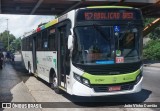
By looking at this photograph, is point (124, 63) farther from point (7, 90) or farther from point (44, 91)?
point (7, 90)

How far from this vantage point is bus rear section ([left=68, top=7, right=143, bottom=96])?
32.0ft

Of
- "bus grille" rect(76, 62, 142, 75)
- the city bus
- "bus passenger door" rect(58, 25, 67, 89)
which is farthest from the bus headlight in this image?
"bus passenger door" rect(58, 25, 67, 89)

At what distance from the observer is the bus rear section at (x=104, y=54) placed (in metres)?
9.76

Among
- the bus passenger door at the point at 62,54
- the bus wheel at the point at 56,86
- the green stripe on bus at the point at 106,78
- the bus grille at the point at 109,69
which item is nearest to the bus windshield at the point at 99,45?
the bus grille at the point at 109,69

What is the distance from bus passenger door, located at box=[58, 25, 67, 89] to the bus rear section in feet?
3.94

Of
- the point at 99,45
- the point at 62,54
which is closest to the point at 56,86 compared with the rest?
the point at 62,54

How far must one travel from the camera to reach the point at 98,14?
10.1 metres

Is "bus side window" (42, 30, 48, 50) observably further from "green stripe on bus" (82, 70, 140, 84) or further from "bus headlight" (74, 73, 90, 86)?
"green stripe on bus" (82, 70, 140, 84)

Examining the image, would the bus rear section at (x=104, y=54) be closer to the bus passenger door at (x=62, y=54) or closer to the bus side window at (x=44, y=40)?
the bus passenger door at (x=62, y=54)

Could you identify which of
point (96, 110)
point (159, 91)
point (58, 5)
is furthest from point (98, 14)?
point (58, 5)

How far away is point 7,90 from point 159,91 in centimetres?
620

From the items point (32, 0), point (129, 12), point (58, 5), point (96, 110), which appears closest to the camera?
point (96, 110)

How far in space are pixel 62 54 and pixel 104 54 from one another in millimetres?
2308

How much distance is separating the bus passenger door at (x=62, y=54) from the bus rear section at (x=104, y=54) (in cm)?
120
